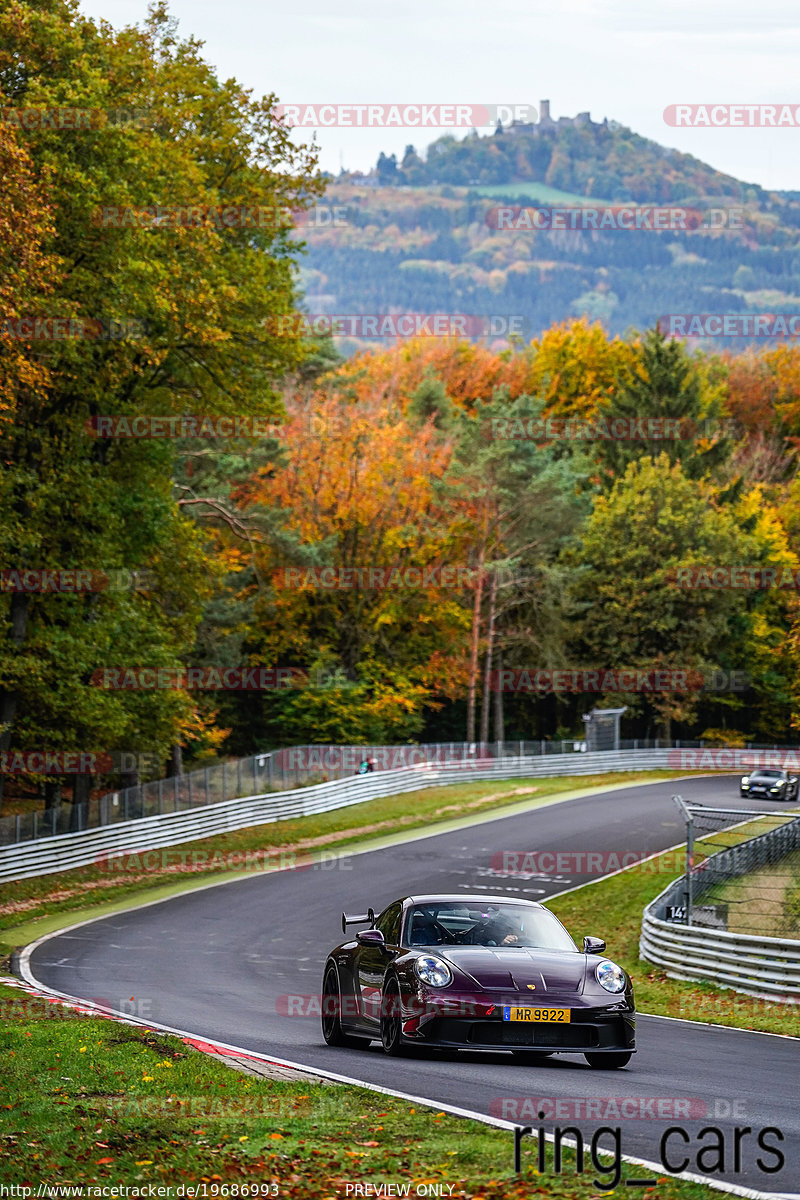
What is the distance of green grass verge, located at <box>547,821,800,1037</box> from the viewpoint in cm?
1709

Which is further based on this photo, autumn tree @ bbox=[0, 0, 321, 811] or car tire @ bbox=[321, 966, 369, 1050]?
autumn tree @ bbox=[0, 0, 321, 811]

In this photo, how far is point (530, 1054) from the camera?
1130 centimetres

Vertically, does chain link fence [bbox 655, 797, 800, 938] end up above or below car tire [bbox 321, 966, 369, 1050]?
below

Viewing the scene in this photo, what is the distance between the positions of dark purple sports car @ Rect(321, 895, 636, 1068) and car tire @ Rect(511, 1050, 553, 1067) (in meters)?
0.02

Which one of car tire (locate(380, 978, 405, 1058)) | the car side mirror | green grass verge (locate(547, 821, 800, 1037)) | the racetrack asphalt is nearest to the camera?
the racetrack asphalt

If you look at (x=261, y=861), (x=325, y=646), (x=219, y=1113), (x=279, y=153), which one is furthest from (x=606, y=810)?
(x=219, y=1113)

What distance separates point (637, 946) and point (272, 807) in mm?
20225

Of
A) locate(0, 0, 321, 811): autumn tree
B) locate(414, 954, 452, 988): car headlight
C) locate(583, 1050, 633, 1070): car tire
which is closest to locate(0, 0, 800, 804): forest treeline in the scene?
locate(0, 0, 321, 811): autumn tree

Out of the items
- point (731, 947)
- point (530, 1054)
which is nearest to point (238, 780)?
point (731, 947)

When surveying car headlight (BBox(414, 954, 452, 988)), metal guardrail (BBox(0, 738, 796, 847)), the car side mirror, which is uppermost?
car headlight (BBox(414, 954, 452, 988))

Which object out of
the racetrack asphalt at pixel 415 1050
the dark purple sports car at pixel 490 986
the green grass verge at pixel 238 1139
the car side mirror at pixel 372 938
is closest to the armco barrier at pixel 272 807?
the racetrack asphalt at pixel 415 1050

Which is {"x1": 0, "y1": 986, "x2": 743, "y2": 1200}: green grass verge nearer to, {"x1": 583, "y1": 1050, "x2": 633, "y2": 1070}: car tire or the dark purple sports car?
the dark purple sports car

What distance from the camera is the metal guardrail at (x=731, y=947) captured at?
18.3 metres

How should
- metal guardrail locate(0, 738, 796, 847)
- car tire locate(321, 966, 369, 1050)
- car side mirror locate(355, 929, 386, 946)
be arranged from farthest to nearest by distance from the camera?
metal guardrail locate(0, 738, 796, 847) < car tire locate(321, 966, 369, 1050) < car side mirror locate(355, 929, 386, 946)
